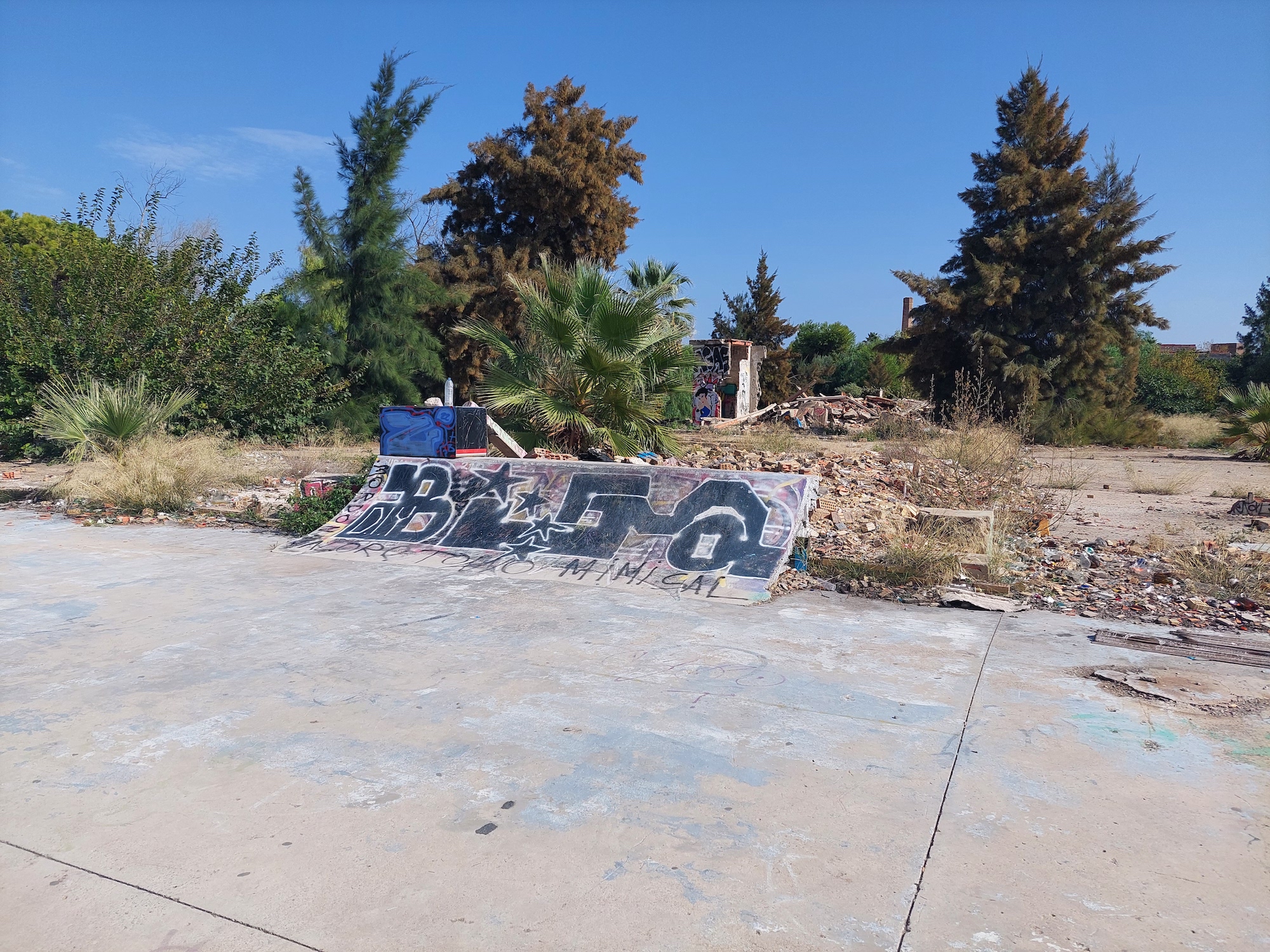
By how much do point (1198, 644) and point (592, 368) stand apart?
783cm

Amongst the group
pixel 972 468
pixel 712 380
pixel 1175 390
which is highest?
pixel 1175 390

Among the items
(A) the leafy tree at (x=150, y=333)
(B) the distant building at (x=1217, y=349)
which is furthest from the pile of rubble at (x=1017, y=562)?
(B) the distant building at (x=1217, y=349)

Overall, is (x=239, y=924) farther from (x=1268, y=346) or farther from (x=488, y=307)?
(x=1268, y=346)

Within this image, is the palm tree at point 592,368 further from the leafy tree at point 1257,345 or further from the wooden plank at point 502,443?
the leafy tree at point 1257,345

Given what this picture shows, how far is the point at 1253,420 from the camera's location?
52.3 ft

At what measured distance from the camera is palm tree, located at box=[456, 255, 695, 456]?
11312mm

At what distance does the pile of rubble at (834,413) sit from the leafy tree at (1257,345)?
1860 cm

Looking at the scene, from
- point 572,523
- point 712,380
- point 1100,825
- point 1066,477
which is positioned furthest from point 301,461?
point 712,380

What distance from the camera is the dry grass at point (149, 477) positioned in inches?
402

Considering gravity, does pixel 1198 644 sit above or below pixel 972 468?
below

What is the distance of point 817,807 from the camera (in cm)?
309

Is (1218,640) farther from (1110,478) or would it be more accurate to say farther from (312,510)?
(1110,478)

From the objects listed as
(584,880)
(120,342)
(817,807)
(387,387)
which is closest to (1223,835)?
(817,807)

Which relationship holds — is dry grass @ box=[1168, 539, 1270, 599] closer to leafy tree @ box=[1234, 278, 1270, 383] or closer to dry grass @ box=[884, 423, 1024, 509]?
dry grass @ box=[884, 423, 1024, 509]
